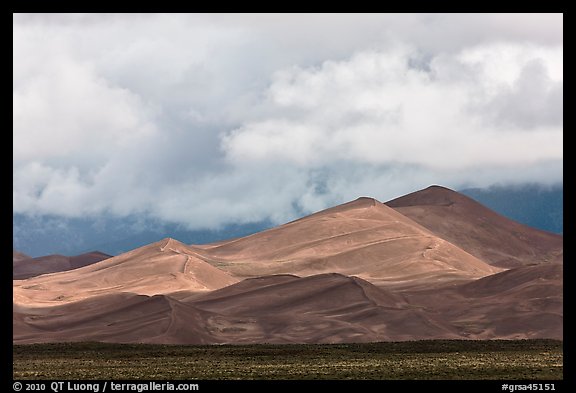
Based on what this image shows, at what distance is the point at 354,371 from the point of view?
53531 millimetres

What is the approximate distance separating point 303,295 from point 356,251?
47.9 meters

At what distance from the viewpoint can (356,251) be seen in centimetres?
16725

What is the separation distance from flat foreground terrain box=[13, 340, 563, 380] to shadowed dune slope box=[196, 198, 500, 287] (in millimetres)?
62816

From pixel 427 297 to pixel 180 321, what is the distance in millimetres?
36777

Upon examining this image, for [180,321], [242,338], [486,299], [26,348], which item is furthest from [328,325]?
[26,348]

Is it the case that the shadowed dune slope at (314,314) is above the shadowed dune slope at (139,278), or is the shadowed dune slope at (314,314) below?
below

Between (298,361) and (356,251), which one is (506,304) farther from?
(356,251)

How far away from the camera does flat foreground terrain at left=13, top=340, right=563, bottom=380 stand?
51.1 m

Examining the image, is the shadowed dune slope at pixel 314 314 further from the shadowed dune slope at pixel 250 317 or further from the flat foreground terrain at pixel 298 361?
the flat foreground terrain at pixel 298 361

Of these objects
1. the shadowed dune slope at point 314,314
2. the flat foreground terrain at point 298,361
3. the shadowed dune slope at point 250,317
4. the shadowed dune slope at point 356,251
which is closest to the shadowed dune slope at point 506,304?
the shadowed dune slope at point 314,314

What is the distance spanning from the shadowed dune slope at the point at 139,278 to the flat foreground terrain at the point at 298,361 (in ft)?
205

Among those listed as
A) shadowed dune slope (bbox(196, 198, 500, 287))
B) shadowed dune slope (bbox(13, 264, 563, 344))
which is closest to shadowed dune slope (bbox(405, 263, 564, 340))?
shadowed dune slope (bbox(13, 264, 563, 344))

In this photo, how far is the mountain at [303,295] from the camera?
10125cm
